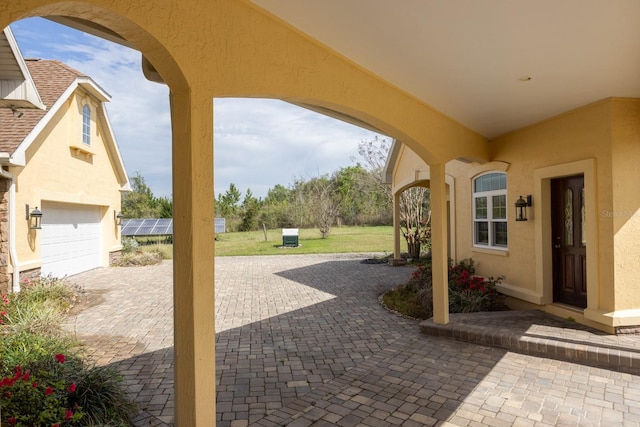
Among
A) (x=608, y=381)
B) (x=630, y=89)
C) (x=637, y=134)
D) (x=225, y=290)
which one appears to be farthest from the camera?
(x=225, y=290)

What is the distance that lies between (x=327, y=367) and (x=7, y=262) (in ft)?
26.2

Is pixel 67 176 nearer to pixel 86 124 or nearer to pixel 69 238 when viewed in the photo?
pixel 69 238

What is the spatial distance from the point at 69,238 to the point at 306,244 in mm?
12878

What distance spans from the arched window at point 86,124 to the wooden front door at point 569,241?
13477mm

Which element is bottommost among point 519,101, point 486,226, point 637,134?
point 486,226

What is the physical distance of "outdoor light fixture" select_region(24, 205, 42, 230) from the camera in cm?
949

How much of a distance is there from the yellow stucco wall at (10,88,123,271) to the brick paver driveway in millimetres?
3061

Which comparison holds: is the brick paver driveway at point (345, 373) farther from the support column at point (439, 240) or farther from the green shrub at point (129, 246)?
the green shrub at point (129, 246)

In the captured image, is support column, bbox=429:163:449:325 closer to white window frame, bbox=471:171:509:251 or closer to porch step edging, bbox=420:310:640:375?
porch step edging, bbox=420:310:640:375

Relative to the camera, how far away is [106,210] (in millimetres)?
14531

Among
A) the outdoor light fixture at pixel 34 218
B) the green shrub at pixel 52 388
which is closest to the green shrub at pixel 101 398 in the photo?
the green shrub at pixel 52 388

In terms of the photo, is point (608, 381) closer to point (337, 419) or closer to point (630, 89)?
point (337, 419)

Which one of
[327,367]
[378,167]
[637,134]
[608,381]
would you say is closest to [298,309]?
[327,367]

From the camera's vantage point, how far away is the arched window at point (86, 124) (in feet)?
41.6
